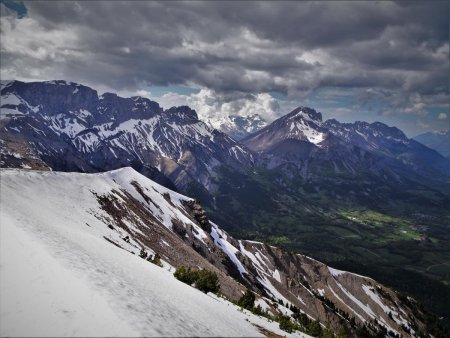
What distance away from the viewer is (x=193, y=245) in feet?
332

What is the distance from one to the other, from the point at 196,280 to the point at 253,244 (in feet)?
457

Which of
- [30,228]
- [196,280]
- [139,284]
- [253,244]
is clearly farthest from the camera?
[253,244]

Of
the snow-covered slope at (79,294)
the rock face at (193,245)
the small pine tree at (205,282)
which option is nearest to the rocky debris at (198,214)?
the rock face at (193,245)

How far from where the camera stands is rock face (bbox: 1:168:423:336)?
54625mm

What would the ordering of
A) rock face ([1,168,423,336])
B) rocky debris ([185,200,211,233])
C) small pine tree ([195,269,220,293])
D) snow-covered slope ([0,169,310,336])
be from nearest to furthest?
snow-covered slope ([0,169,310,336]), small pine tree ([195,269,220,293]), rock face ([1,168,423,336]), rocky debris ([185,200,211,233])

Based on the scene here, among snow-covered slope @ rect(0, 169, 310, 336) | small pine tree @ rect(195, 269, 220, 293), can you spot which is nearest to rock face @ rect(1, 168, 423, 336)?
snow-covered slope @ rect(0, 169, 310, 336)

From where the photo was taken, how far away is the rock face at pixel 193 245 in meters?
54.6

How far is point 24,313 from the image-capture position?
50.8 feet

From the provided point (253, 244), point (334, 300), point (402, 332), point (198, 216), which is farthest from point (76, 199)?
point (402, 332)

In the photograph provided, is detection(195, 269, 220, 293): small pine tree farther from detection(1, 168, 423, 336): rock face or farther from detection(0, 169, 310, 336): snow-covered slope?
detection(1, 168, 423, 336): rock face

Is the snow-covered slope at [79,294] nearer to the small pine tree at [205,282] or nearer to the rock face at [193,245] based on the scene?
the rock face at [193,245]

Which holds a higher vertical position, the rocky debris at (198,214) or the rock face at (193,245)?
the rocky debris at (198,214)

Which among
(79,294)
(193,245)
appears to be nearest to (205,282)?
(79,294)

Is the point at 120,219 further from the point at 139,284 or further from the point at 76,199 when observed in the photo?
the point at 139,284
